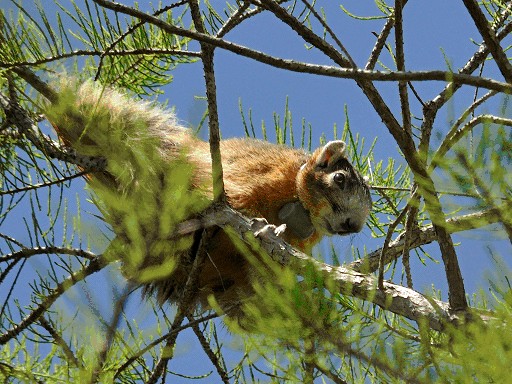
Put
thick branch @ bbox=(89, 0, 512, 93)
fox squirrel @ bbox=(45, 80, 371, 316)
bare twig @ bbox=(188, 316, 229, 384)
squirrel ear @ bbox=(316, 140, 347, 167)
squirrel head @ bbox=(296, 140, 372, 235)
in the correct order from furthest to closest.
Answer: squirrel ear @ bbox=(316, 140, 347, 167), squirrel head @ bbox=(296, 140, 372, 235), bare twig @ bbox=(188, 316, 229, 384), fox squirrel @ bbox=(45, 80, 371, 316), thick branch @ bbox=(89, 0, 512, 93)

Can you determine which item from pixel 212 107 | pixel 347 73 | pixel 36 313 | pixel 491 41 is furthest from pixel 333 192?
pixel 347 73

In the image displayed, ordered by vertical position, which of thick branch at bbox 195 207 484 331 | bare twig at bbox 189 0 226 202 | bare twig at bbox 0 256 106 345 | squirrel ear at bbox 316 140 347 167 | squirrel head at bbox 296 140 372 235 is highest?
squirrel ear at bbox 316 140 347 167

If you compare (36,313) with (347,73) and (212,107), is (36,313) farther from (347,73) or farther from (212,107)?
(347,73)

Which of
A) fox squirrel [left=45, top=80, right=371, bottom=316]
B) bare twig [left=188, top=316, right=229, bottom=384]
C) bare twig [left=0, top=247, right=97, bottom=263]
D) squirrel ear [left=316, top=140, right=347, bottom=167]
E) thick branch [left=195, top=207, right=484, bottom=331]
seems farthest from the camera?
squirrel ear [left=316, top=140, right=347, bottom=167]

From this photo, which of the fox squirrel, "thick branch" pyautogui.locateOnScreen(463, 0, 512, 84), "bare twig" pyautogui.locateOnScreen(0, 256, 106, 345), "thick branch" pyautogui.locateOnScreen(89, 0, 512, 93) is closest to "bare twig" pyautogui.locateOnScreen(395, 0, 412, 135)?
"thick branch" pyautogui.locateOnScreen(463, 0, 512, 84)

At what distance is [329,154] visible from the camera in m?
3.44

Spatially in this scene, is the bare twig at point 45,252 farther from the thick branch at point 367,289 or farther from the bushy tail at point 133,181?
the thick branch at point 367,289

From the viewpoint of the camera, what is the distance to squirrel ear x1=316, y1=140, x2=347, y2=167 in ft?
11.2

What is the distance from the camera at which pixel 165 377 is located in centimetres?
259

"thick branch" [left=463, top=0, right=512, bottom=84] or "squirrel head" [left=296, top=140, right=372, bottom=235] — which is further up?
"squirrel head" [left=296, top=140, right=372, bottom=235]

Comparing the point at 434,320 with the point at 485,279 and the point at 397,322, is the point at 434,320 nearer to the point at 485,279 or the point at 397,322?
the point at 485,279

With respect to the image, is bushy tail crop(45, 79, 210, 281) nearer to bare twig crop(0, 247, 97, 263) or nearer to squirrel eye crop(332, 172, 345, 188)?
bare twig crop(0, 247, 97, 263)

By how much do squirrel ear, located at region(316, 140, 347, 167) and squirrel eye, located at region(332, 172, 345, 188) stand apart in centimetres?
9

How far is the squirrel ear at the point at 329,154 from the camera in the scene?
341 centimetres
